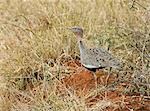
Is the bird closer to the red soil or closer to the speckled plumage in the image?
the speckled plumage

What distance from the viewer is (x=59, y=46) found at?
5.21m

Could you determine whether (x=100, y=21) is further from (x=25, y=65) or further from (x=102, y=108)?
(x=102, y=108)

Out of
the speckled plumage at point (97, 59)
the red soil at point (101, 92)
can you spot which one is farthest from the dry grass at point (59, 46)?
the speckled plumage at point (97, 59)

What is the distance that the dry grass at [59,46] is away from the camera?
4211mm

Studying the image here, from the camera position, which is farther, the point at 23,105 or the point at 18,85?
the point at 18,85

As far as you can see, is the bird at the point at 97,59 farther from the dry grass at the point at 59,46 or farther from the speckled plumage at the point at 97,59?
the dry grass at the point at 59,46

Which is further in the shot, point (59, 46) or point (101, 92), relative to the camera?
point (59, 46)

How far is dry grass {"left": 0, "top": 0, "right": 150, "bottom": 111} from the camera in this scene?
421cm

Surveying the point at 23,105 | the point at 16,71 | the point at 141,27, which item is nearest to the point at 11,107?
the point at 23,105

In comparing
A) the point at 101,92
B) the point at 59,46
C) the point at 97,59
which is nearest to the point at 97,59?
the point at 97,59

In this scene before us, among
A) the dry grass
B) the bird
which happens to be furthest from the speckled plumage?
the dry grass

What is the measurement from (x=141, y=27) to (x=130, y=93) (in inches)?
28.5

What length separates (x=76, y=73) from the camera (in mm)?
4801

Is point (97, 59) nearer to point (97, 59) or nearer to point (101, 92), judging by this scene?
point (97, 59)
